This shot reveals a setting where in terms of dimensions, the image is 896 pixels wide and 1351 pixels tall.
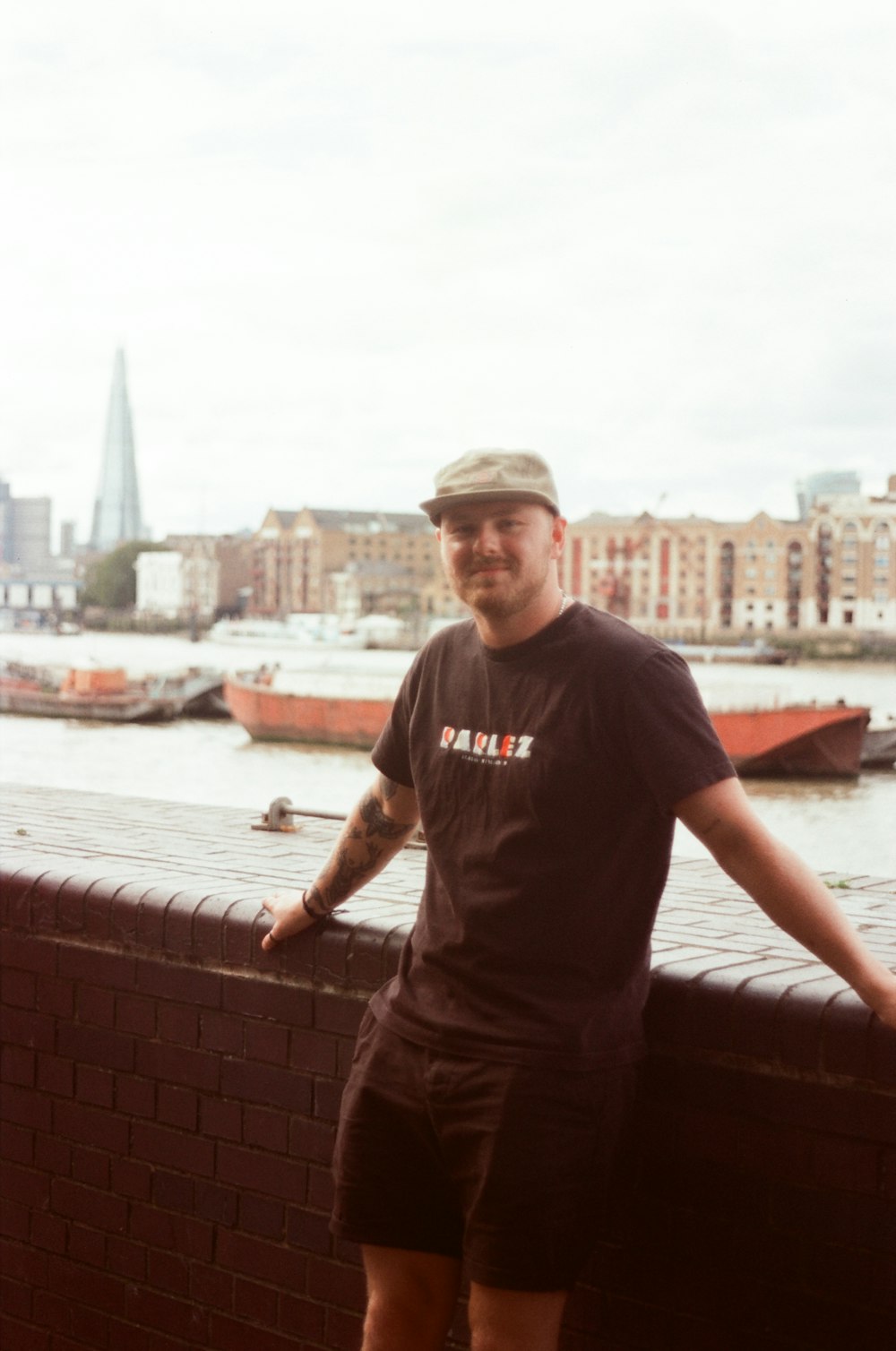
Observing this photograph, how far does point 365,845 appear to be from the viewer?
183cm

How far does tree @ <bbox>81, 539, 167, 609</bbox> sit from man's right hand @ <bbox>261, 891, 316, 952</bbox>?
216 inches

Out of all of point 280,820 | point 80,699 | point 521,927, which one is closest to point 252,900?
point 521,927

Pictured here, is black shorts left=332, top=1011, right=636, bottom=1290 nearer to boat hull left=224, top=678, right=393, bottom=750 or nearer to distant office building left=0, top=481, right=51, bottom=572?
distant office building left=0, top=481, right=51, bottom=572

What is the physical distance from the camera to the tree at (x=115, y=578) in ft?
24.5

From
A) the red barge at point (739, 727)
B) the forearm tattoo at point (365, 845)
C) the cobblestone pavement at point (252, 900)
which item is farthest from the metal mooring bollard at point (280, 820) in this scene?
the red barge at point (739, 727)

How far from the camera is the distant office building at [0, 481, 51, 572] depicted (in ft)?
20.1

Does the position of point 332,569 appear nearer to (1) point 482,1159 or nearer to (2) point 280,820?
(2) point 280,820

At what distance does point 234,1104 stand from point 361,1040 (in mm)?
618

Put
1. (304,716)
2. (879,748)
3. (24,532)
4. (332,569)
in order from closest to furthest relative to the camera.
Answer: (24,532) → (332,569) → (879,748) → (304,716)

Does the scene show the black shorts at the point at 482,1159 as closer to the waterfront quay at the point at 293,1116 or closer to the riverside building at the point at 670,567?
the waterfront quay at the point at 293,1116

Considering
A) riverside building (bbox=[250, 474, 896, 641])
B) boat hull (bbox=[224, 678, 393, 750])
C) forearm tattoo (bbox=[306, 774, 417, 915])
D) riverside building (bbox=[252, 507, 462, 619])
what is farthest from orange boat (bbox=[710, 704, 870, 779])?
forearm tattoo (bbox=[306, 774, 417, 915])

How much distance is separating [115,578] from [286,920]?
5847 mm

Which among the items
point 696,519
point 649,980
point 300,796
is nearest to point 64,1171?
point 649,980

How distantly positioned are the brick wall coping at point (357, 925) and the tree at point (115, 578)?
4196 millimetres
